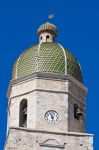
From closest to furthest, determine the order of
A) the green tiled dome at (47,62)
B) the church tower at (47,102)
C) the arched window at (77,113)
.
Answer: the church tower at (47,102) → the arched window at (77,113) → the green tiled dome at (47,62)

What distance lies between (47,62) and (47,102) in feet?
8.87

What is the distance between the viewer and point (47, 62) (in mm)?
37750

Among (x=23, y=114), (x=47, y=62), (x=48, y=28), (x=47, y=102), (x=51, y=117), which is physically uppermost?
(x=48, y=28)

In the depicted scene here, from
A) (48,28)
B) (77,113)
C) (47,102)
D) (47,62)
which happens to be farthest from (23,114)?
(48,28)

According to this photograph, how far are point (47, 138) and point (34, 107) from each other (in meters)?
1.88

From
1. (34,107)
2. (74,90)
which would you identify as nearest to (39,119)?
(34,107)

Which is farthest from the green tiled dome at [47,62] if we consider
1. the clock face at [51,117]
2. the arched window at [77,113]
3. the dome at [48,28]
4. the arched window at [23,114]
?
the clock face at [51,117]

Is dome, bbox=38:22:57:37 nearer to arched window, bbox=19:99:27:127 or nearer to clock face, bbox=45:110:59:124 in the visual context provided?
arched window, bbox=19:99:27:127

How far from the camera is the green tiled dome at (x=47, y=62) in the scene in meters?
37.6

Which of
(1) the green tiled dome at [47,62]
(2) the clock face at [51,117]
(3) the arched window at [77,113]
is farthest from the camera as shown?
(1) the green tiled dome at [47,62]

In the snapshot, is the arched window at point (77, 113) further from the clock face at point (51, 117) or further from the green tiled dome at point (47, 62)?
the green tiled dome at point (47, 62)

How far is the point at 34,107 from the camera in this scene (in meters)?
35.9

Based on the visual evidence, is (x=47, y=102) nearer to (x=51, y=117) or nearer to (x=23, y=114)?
(x=51, y=117)

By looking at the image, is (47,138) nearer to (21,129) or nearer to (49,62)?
(21,129)
